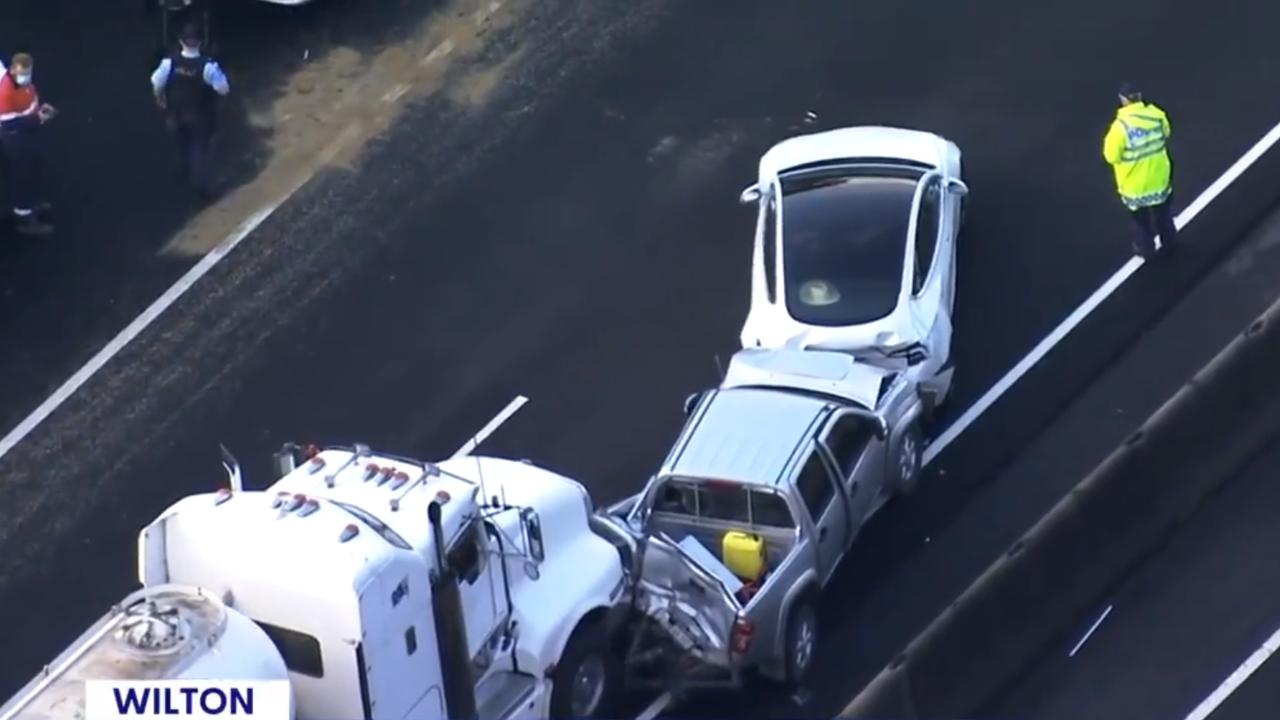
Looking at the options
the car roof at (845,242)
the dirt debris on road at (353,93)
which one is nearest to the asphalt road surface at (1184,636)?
the car roof at (845,242)

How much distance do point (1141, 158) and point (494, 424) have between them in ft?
19.4

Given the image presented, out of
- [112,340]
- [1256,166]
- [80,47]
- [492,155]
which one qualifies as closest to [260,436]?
[112,340]

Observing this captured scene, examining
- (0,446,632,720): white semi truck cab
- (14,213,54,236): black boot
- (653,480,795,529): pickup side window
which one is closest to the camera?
(0,446,632,720): white semi truck cab

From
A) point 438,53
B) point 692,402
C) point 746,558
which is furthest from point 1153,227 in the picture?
point 438,53

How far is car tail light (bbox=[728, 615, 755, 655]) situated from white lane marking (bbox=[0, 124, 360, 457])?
7003mm

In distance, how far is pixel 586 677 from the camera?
17.0m

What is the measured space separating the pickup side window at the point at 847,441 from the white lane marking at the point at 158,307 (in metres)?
6.92

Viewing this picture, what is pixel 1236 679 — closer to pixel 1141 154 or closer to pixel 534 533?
pixel 534 533

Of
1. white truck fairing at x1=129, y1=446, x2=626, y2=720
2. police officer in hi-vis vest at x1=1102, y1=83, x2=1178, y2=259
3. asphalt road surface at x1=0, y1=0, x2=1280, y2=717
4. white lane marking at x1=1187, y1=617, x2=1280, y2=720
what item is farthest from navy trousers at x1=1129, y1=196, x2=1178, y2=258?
white truck fairing at x1=129, y1=446, x2=626, y2=720

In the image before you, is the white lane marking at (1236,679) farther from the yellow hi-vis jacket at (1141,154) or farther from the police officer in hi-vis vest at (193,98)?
the police officer in hi-vis vest at (193,98)

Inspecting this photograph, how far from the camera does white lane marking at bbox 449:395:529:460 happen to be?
20438mm

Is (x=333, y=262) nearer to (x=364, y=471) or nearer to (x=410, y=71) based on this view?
(x=410, y=71)

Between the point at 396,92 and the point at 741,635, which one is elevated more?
the point at 396,92

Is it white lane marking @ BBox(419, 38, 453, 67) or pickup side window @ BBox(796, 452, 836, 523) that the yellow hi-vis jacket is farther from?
white lane marking @ BBox(419, 38, 453, 67)
